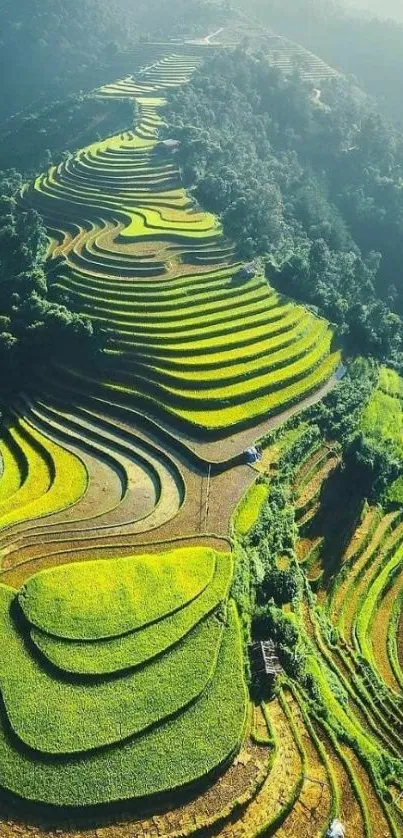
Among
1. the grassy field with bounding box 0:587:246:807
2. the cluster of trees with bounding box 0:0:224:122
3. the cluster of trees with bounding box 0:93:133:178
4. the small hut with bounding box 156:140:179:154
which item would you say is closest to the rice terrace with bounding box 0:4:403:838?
the grassy field with bounding box 0:587:246:807

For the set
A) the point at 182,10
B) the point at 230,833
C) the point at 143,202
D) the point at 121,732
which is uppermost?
the point at 182,10

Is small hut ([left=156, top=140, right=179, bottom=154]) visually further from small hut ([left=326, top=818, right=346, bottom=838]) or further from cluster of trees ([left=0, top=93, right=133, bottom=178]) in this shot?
small hut ([left=326, top=818, right=346, bottom=838])

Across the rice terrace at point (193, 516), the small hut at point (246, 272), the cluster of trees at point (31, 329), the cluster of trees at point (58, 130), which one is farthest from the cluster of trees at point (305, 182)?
the cluster of trees at point (31, 329)

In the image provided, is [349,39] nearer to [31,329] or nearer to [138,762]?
[31,329]

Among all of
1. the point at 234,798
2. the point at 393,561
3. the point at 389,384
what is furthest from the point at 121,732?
the point at 389,384

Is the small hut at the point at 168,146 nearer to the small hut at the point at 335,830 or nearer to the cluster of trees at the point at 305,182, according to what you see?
the cluster of trees at the point at 305,182

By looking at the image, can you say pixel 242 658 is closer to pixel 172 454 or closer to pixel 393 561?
pixel 172 454
